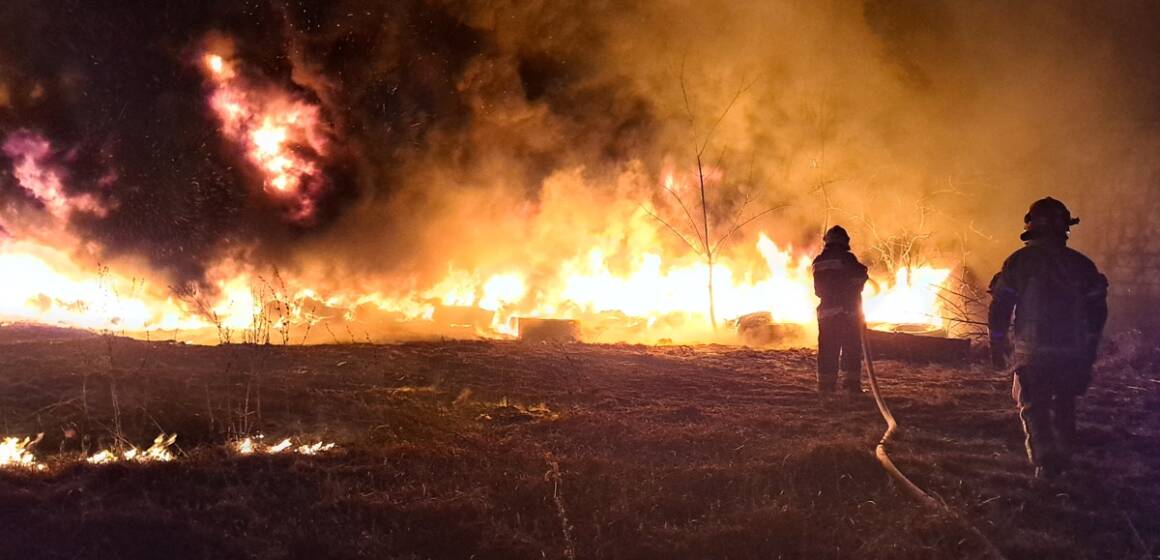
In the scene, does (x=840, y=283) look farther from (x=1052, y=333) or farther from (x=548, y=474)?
(x=548, y=474)

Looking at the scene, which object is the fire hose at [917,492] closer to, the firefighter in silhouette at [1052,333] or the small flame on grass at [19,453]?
the firefighter in silhouette at [1052,333]

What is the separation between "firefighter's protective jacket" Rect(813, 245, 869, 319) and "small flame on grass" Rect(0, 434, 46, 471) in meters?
8.31

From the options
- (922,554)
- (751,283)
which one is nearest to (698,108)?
(751,283)

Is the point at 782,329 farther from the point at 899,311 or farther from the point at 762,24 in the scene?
the point at 762,24

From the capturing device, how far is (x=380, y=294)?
66.7 feet

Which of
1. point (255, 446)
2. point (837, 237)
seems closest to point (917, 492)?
point (837, 237)

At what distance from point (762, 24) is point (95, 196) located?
19.4 metres

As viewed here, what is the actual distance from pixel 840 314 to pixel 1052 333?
341 centimetres

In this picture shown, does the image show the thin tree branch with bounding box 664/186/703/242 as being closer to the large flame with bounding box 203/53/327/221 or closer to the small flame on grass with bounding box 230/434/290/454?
the large flame with bounding box 203/53/327/221

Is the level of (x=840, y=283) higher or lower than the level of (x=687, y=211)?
lower

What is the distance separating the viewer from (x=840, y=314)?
9.15m

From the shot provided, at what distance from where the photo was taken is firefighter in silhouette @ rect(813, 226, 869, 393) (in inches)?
359

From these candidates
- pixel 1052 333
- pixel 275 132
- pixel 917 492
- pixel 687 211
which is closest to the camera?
pixel 917 492

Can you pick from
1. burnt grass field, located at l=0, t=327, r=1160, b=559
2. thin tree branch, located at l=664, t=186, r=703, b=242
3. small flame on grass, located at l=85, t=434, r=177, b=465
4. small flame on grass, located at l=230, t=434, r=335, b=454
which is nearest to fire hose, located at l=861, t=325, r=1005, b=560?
burnt grass field, located at l=0, t=327, r=1160, b=559
